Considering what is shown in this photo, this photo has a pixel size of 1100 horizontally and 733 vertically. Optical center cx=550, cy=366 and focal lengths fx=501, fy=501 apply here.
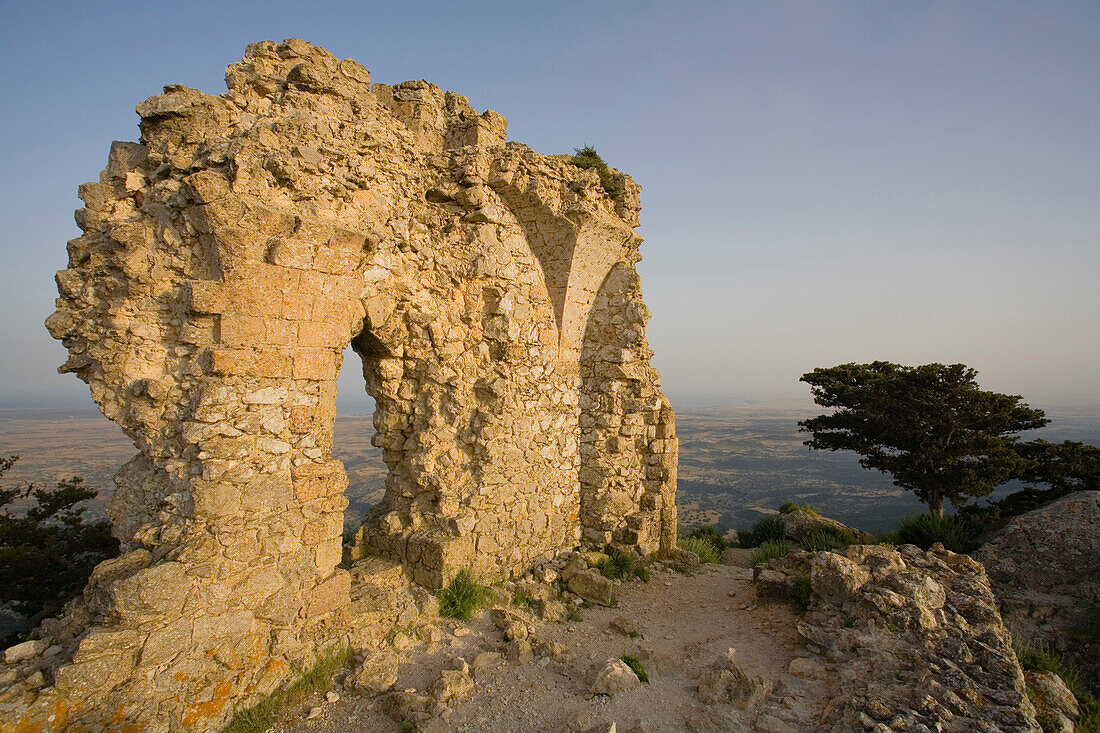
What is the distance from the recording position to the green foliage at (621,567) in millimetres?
7422

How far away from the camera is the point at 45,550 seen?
9.01 metres

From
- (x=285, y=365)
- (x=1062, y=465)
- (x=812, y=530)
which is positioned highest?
(x=285, y=365)

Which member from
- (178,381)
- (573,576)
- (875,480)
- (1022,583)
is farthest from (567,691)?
(875,480)

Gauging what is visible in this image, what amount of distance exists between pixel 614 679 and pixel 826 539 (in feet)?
21.4

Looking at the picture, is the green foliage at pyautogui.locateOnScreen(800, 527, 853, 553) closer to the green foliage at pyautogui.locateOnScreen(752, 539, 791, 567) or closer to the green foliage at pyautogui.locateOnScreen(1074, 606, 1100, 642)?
the green foliage at pyautogui.locateOnScreen(752, 539, 791, 567)

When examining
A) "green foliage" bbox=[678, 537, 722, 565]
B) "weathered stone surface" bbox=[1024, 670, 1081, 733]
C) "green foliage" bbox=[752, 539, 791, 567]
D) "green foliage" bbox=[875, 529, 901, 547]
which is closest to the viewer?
"weathered stone surface" bbox=[1024, 670, 1081, 733]

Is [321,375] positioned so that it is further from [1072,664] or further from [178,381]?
[1072,664]

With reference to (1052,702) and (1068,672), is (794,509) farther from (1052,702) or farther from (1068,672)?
(1052,702)

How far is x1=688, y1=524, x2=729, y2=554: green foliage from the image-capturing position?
33.4ft

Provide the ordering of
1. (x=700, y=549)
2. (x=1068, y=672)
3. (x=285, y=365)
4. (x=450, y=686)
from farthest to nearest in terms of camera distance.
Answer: (x=700, y=549)
(x=1068, y=672)
(x=285, y=365)
(x=450, y=686)

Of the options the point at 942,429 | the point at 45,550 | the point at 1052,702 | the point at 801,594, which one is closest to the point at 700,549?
the point at 801,594

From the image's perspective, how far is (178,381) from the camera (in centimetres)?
430

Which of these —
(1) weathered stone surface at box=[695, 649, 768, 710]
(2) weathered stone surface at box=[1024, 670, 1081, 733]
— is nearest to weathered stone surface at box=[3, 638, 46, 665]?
(1) weathered stone surface at box=[695, 649, 768, 710]

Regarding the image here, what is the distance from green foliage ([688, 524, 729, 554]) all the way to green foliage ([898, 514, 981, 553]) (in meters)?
3.27
